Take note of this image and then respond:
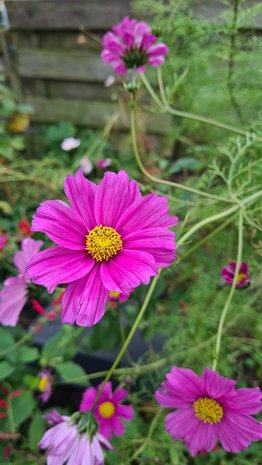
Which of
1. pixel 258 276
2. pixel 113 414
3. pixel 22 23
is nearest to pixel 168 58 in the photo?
pixel 258 276

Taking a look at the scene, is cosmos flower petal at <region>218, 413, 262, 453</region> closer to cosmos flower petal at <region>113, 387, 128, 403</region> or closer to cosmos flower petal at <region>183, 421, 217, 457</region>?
cosmos flower petal at <region>183, 421, 217, 457</region>

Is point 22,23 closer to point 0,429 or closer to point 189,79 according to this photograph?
point 189,79

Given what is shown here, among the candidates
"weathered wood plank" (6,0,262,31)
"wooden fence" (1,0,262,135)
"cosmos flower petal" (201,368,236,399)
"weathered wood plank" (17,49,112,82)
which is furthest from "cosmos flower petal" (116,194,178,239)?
"weathered wood plank" (17,49,112,82)

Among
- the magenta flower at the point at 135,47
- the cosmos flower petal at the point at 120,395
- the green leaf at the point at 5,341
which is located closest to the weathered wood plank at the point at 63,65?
the magenta flower at the point at 135,47

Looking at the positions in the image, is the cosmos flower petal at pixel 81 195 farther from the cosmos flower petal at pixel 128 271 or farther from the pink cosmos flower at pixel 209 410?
the pink cosmos flower at pixel 209 410

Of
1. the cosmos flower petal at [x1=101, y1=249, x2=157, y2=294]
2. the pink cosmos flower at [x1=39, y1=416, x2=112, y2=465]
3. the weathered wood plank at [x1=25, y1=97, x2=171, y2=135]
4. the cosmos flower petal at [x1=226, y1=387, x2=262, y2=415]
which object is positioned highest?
the weathered wood plank at [x1=25, y1=97, x2=171, y2=135]

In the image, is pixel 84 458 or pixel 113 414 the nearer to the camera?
pixel 84 458
